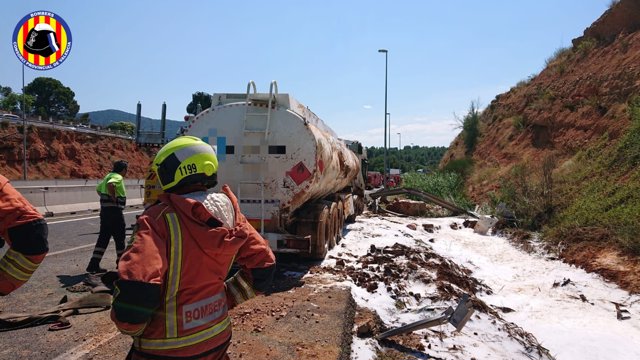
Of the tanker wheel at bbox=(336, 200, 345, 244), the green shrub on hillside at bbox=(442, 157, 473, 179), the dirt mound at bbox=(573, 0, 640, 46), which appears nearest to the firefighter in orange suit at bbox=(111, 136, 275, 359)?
the tanker wheel at bbox=(336, 200, 345, 244)

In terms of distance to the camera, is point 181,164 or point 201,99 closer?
point 181,164

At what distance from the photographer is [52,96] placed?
81188 millimetres

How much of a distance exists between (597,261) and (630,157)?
4978 millimetres

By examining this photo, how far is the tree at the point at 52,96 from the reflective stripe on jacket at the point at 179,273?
8799 centimetres

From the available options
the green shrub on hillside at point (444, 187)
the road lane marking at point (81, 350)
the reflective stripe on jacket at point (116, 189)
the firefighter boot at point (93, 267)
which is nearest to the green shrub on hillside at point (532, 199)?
the green shrub on hillside at point (444, 187)

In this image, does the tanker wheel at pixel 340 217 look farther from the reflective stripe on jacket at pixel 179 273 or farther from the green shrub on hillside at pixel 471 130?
the green shrub on hillside at pixel 471 130

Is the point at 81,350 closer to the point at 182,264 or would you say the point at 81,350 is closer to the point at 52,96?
the point at 182,264

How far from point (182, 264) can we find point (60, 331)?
343 centimetres

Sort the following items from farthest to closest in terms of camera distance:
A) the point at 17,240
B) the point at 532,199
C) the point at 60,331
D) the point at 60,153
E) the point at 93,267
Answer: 1. the point at 60,153
2. the point at 532,199
3. the point at 93,267
4. the point at 60,331
5. the point at 17,240

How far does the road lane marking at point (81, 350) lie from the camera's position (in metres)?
3.97

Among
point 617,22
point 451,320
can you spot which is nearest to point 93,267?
Result: point 451,320

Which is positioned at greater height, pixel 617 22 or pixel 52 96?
pixel 52 96

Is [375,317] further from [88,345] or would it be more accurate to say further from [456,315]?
[88,345]

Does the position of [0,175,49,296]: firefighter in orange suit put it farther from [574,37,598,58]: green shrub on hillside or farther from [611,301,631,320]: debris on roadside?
[574,37,598,58]: green shrub on hillside
